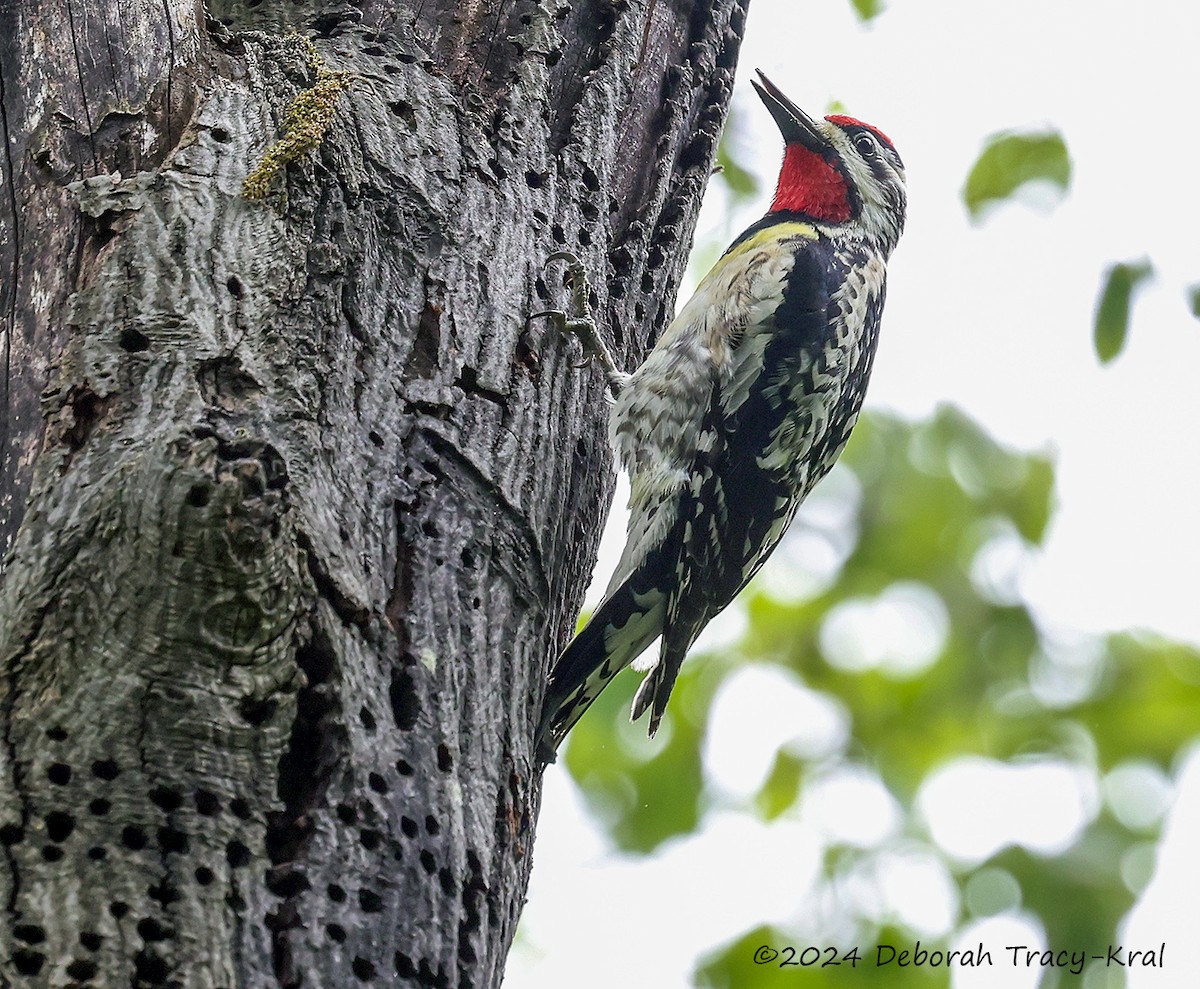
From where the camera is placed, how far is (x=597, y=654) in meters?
2.55

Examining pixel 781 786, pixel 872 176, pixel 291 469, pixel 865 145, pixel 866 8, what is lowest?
pixel 291 469

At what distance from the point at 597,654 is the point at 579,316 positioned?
2.23ft

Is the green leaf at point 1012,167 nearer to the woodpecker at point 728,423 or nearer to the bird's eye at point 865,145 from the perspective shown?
the woodpecker at point 728,423

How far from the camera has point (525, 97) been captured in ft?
8.45

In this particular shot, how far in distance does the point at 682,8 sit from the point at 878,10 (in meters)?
1.50

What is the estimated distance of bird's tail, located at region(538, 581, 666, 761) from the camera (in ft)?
7.66

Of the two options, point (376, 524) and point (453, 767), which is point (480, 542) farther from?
point (453, 767)

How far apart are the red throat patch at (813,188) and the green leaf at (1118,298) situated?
1.46m

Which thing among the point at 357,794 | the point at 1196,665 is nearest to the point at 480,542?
the point at 357,794

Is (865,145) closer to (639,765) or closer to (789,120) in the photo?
(789,120)

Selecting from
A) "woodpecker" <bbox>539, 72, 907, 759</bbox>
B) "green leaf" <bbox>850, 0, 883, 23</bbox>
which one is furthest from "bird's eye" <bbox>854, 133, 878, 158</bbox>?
"woodpecker" <bbox>539, 72, 907, 759</bbox>

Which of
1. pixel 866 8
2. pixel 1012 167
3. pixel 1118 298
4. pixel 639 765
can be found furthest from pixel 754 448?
pixel 866 8

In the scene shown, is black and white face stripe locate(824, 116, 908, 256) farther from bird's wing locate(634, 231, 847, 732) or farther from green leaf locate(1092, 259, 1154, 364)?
green leaf locate(1092, 259, 1154, 364)

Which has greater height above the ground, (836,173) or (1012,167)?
(836,173)
